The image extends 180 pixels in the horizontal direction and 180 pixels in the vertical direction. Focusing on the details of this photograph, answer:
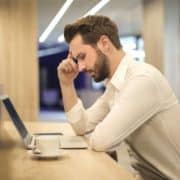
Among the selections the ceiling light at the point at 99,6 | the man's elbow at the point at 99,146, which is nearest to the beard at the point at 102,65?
the man's elbow at the point at 99,146

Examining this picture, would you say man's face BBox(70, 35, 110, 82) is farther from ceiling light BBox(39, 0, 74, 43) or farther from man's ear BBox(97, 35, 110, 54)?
ceiling light BBox(39, 0, 74, 43)

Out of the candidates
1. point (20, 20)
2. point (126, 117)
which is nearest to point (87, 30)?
point (126, 117)

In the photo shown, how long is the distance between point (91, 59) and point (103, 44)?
0.10m

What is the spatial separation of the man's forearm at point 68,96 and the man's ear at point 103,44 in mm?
360

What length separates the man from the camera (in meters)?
1.62

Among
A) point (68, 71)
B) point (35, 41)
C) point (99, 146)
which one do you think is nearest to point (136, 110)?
point (99, 146)

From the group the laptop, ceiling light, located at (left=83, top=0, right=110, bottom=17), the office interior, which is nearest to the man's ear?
the laptop

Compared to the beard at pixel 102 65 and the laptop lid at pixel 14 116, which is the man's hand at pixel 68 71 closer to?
the beard at pixel 102 65

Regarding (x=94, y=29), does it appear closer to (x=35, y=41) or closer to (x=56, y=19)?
(x=35, y=41)

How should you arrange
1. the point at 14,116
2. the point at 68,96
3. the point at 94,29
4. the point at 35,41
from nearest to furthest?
the point at 14,116 → the point at 94,29 → the point at 68,96 → the point at 35,41

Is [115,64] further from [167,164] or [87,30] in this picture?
[167,164]

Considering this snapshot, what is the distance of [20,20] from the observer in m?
5.50

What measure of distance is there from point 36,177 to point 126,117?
503mm

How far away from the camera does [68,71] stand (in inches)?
91.0
